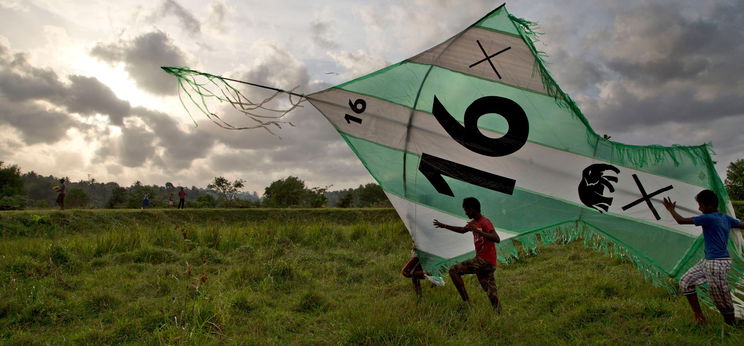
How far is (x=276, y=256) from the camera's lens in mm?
9773

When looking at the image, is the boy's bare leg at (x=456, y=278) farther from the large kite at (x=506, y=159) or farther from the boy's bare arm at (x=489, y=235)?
the boy's bare arm at (x=489, y=235)

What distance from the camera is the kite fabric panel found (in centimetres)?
462

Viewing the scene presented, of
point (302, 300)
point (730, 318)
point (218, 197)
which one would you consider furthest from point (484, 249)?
point (218, 197)

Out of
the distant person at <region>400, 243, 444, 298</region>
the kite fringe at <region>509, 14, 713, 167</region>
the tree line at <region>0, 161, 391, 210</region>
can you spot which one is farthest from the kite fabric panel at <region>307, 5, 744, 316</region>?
the tree line at <region>0, 161, 391, 210</region>

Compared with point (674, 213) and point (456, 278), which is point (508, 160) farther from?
point (674, 213)

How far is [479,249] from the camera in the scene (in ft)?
16.8

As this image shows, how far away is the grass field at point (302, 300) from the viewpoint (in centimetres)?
491

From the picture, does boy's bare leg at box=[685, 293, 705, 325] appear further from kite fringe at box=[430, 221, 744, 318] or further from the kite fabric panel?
the kite fabric panel

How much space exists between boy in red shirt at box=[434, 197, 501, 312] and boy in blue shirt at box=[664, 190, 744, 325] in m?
1.78

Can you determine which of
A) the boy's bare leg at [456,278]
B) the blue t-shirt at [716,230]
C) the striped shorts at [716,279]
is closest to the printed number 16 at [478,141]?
the boy's bare leg at [456,278]

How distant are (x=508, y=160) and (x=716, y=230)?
207 centimetres

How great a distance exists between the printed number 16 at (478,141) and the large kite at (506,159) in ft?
0.04

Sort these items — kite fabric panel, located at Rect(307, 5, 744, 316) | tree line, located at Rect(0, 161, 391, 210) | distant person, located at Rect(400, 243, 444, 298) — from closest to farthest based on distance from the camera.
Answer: kite fabric panel, located at Rect(307, 5, 744, 316) → distant person, located at Rect(400, 243, 444, 298) → tree line, located at Rect(0, 161, 391, 210)

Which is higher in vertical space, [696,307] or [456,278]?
[456,278]
